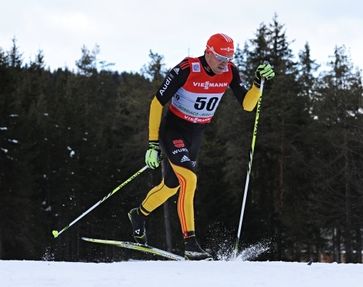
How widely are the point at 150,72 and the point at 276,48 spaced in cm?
898

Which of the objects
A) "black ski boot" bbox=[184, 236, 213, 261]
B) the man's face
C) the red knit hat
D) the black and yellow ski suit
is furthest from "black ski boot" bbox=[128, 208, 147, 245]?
the red knit hat

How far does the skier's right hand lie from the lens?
5.97 meters

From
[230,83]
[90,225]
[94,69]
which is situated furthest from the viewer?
[94,69]

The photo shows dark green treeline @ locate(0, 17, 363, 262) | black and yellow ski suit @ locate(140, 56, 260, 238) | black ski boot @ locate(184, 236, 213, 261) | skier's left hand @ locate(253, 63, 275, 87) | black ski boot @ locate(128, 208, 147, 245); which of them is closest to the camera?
black ski boot @ locate(184, 236, 213, 261)

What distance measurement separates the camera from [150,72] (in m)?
38.3

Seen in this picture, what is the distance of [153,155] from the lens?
19.7ft

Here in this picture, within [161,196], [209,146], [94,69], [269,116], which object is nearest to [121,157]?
[209,146]

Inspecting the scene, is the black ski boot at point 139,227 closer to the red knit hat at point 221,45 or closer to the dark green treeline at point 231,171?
the red knit hat at point 221,45

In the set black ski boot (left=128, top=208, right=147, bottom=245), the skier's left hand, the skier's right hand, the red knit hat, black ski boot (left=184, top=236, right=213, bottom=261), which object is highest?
the red knit hat

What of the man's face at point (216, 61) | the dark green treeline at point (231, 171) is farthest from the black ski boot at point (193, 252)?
the dark green treeline at point (231, 171)

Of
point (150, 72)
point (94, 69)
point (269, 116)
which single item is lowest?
point (269, 116)

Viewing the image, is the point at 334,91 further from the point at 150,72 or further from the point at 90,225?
the point at 90,225

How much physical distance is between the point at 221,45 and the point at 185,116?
863mm

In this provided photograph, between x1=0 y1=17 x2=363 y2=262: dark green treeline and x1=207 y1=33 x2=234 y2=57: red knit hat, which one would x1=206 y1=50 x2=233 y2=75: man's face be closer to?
x1=207 y1=33 x2=234 y2=57: red knit hat
